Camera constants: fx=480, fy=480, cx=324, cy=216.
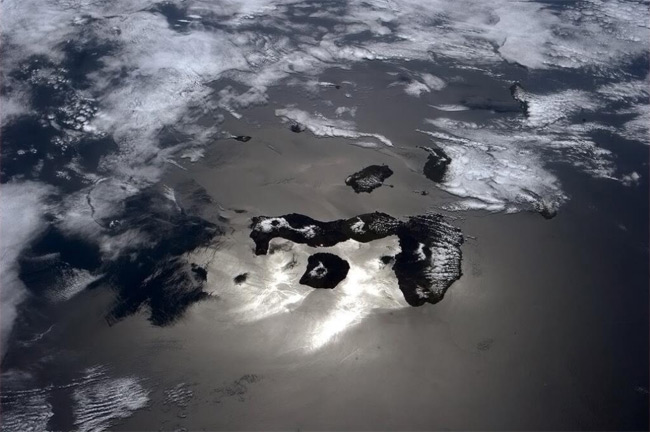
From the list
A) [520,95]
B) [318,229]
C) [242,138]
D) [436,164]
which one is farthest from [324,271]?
[520,95]

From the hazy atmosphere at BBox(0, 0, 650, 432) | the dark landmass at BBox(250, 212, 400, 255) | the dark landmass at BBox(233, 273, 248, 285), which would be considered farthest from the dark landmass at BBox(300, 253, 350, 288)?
the dark landmass at BBox(233, 273, 248, 285)

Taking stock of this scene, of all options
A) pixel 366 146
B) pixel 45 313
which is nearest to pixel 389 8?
pixel 366 146

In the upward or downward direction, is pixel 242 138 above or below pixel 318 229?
above

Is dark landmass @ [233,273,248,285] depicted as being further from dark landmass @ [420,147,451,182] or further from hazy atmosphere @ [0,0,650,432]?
dark landmass @ [420,147,451,182]

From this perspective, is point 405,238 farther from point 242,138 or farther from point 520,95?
point 520,95

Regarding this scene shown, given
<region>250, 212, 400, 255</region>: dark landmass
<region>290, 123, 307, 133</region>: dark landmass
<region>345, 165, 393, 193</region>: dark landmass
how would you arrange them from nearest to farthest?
<region>250, 212, 400, 255</region>: dark landmass → <region>345, 165, 393, 193</region>: dark landmass → <region>290, 123, 307, 133</region>: dark landmass

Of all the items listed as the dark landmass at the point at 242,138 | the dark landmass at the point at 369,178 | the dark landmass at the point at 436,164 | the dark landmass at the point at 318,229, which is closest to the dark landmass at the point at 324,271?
the dark landmass at the point at 318,229
